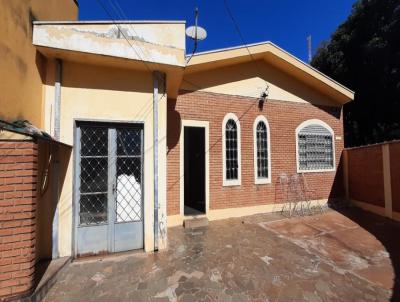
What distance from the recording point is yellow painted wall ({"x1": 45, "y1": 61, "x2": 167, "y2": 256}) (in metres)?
4.14

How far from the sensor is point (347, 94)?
8648 mm

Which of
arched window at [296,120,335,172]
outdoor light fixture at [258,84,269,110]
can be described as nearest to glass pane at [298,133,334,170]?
arched window at [296,120,335,172]

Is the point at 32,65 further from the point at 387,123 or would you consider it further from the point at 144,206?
the point at 387,123

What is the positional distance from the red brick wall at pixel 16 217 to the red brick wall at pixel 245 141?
146 inches

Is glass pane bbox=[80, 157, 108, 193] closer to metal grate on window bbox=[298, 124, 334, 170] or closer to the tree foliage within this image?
metal grate on window bbox=[298, 124, 334, 170]

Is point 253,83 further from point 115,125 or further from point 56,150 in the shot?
point 56,150

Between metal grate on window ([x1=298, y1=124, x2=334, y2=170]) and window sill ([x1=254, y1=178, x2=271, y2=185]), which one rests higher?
metal grate on window ([x1=298, y1=124, x2=334, y2=170])

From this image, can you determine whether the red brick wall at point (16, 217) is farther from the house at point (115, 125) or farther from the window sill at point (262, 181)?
Result: the window sill at point (262, 181)

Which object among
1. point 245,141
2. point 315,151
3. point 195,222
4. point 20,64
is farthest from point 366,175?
point 20,64

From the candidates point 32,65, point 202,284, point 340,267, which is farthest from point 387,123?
point 32,65

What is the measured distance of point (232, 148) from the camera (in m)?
7.34

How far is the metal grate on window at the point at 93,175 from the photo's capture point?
4.34 meters

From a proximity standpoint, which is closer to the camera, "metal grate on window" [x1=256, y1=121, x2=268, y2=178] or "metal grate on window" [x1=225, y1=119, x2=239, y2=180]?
"metal grate on window" [x1=225, y1=119, x2=239, y2=180]

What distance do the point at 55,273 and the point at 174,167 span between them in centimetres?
368
